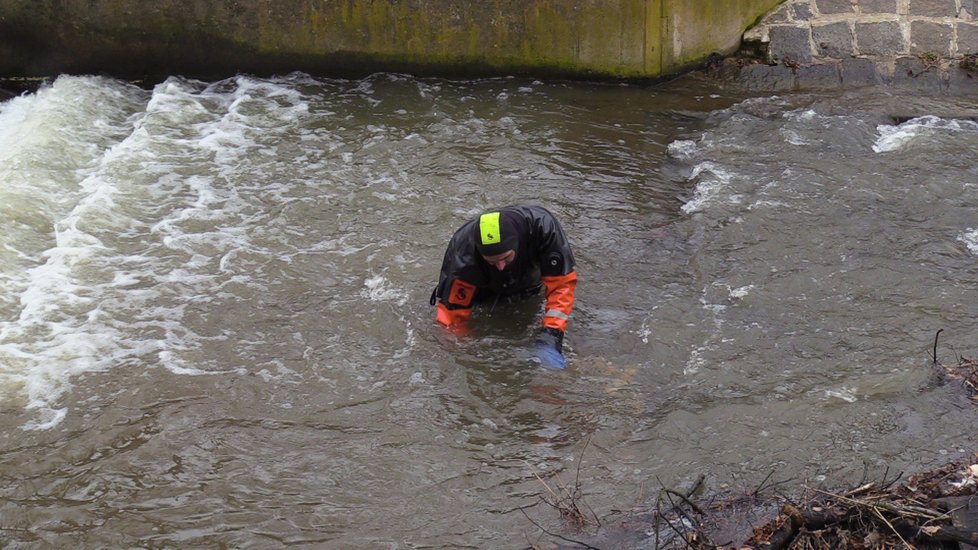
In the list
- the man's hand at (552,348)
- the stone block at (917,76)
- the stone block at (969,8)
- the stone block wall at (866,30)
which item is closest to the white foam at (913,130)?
the stone block at (917,76)

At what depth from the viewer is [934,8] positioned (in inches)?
392

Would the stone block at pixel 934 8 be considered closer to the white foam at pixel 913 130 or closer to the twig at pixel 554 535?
the white foam at pixel 913 130

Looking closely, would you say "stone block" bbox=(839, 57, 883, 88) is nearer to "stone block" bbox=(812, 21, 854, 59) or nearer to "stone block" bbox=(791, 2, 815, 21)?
"stone block" bbox=(812, 21, 854, 59)

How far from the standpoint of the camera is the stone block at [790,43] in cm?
993

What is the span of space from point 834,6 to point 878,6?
440mm

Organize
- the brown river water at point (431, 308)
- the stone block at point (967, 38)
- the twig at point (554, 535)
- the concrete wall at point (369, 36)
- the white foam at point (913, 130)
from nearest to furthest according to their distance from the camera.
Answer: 1. the twig at point (554, 535)
2. the brown river water at point (431, 308)
3. the white foam at point (913, 130)
4. the stone block at point (967, 38)
5. the concrete wall at point (369, 36)

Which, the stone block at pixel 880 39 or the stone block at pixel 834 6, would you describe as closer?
the stone block at pixel 880 39

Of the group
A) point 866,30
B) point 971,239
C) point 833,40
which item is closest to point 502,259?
point 971,239

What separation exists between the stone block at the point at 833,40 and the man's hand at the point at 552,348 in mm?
5593

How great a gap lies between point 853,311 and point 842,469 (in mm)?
1801

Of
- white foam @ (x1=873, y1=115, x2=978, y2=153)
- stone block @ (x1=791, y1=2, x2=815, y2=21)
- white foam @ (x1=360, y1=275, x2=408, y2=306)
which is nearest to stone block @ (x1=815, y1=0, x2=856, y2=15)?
stone block @ (x1=791, y1=2, x2=815, y2=21)

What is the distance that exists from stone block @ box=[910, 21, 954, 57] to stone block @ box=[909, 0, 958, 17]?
129 millimetres

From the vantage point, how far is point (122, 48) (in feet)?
33.9

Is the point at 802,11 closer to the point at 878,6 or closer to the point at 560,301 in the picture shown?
the point at 878,6
